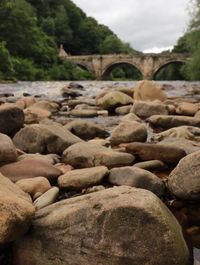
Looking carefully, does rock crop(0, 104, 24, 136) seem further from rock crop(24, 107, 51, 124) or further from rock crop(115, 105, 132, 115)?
rock crop(115, 105, 132, 115)

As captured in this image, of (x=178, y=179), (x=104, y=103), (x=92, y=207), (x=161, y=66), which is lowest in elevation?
(x=161, y=66)

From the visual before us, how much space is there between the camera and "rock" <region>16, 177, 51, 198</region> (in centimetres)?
503

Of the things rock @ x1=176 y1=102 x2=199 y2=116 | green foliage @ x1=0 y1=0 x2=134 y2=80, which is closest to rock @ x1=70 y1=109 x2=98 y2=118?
rock @ x1=176 y1=102 x2=199 y2=116

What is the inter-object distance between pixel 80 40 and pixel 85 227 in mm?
99335

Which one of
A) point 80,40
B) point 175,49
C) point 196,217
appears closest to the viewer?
point 196,217

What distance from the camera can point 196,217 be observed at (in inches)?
194

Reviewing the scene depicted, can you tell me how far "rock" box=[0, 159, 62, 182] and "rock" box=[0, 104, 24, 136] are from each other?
8.37 ft

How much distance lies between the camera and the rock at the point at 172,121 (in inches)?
429

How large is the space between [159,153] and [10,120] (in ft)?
10.5

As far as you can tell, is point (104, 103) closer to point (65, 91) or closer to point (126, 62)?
point (65, 91)

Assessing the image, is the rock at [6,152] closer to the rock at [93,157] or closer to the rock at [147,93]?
the rock at [93,157]

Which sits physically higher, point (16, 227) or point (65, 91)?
point (16, 227)

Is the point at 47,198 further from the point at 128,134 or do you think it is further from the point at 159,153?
the point at 128,134

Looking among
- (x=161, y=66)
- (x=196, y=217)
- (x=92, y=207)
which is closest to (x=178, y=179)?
(x=196, y=217)
